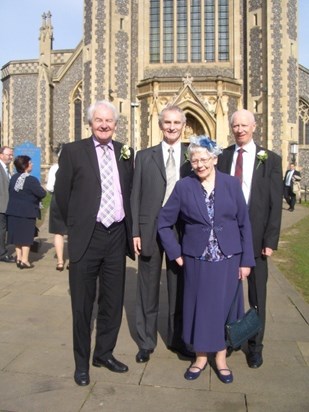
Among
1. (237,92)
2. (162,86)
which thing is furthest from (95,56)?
(237,92)

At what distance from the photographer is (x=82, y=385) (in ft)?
10.3

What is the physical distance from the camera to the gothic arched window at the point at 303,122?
27.3m

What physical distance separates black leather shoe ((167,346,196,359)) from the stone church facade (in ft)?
59.2

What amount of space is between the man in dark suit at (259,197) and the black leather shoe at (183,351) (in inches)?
19.1

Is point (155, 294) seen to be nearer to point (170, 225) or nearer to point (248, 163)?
point (170, 225)

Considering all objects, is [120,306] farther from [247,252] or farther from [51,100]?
[51,100]

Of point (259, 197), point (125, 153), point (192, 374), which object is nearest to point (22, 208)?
point (125, 153)

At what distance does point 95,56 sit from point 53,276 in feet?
55.4

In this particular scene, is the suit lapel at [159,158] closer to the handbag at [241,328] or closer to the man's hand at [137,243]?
the man's hand at [137,243]

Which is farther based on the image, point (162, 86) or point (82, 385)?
point (162, 86)

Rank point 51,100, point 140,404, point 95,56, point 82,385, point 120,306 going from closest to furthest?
point 140,404 → point 82,385 → point 120,306 → point 95,56 → point 51,100

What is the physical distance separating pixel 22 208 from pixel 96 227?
4.48 m

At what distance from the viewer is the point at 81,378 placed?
3154 mm

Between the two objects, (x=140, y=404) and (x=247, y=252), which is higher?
(x=247, y=252)
